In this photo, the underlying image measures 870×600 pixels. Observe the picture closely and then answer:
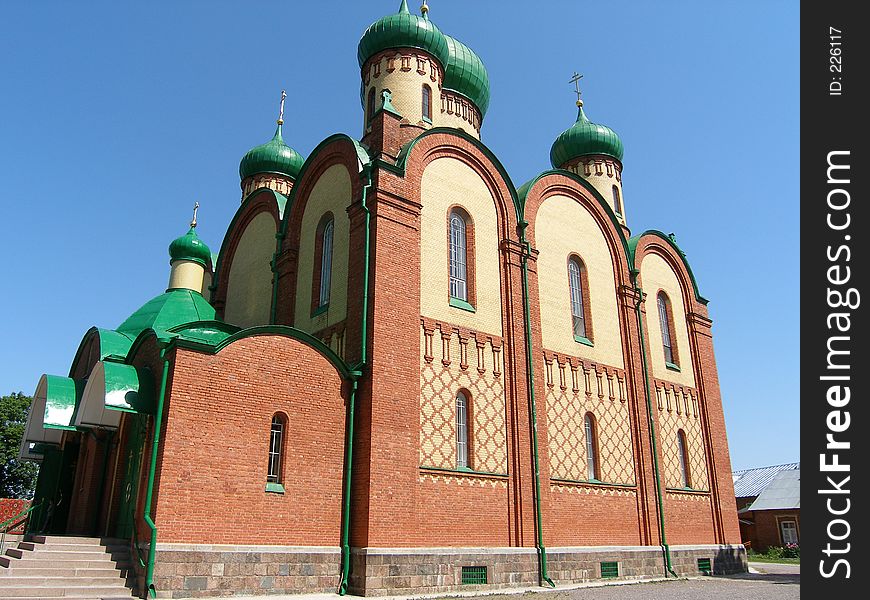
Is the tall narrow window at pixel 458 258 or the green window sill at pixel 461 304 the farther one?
the tall narrow window at pixel 458 258

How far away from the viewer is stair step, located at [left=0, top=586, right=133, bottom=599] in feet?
27.5

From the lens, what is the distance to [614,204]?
22.0m

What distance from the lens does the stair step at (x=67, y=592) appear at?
27.5 feet

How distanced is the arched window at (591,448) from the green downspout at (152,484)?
916 cm

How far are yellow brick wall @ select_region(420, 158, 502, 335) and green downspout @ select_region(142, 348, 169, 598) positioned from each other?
15.9 ft

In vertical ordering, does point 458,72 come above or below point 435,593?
above

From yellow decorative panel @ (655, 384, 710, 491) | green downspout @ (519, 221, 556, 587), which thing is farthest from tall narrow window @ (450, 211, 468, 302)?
yellow decorative panel @ (655, 384, 710, 491)

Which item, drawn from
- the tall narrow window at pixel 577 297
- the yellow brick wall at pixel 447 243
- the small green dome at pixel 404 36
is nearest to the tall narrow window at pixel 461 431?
the yellow brick wall at pixel 447 243

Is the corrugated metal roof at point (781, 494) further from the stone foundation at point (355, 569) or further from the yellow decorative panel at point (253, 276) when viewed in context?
the yellow decorative panel at point (253, 276)

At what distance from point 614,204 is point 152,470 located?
16.8 meters

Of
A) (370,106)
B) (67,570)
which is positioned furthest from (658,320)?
(67,570)

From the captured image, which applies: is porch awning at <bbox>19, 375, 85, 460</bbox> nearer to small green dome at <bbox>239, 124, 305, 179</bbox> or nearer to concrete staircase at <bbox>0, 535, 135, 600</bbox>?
concrete staircase at <bbox>0, 535, 135, 600</bbox>
